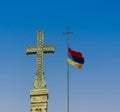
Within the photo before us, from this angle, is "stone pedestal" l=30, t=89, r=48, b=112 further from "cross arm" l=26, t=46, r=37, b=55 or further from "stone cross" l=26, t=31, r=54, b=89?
"cross arm" l=26, t=46, r=37, b=55

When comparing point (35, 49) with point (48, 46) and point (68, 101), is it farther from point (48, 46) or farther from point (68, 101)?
point (68, 101)

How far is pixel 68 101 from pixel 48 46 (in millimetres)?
7817

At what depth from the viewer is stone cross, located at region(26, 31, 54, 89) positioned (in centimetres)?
4588

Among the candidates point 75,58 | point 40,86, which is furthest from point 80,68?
point 40,86

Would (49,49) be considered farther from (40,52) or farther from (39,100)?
(39,100)

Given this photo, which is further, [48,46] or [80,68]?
[48,46]

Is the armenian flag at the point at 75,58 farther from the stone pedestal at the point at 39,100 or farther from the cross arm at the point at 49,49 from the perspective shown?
the stone pedestal at the point at 39,100

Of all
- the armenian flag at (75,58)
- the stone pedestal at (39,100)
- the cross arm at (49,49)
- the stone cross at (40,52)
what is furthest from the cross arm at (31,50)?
the armenian flag at (75,58)

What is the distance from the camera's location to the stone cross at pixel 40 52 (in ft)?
151

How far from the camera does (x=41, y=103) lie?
45.1 m

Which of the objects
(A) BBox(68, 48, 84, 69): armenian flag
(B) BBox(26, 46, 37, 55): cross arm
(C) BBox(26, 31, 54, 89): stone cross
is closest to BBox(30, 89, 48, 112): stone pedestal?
(C) BBox(26, 31, 54, 89): stone cross

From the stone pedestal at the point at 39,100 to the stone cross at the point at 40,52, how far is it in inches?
21.9

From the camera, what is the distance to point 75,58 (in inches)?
1761

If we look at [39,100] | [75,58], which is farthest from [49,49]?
[39,100]
